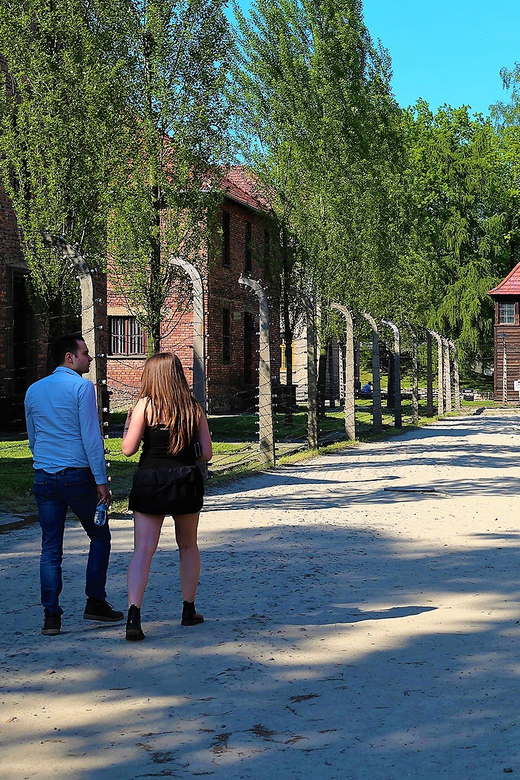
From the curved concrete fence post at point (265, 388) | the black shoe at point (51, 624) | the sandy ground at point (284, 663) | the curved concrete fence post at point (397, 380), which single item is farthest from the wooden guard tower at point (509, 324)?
the black shoe at point (51, 624)

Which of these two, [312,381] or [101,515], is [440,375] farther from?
[101,515]

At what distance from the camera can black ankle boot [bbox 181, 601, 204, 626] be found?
630 cm

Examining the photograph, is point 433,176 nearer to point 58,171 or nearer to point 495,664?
point 58,171

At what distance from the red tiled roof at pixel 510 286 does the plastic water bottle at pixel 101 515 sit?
54.2m

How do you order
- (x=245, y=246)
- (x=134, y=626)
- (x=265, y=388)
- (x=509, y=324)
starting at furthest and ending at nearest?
(x=509, y=324)
(x=245, y=246)
(x=265, y=388)
(x=134, y=626)

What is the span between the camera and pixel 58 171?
1588 cm

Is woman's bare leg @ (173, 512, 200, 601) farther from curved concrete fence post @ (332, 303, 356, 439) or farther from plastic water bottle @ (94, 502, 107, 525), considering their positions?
curved concrete fence post @ (332, 303, 356, 439)

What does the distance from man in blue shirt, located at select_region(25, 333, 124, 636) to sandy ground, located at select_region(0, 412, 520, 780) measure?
0.38 meters

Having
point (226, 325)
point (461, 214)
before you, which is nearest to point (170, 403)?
point (226, 325)

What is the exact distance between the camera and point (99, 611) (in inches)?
252

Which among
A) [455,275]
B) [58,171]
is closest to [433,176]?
[455,275]

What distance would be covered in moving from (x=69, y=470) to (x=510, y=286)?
182 feet

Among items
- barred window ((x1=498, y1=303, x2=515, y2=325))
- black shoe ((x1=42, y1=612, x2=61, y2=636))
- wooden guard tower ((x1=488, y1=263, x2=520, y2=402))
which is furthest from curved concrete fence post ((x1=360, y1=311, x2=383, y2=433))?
barred window ((x1=498, y1=303, x2=515, y2=325))

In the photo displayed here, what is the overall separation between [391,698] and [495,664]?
821 millimetres
